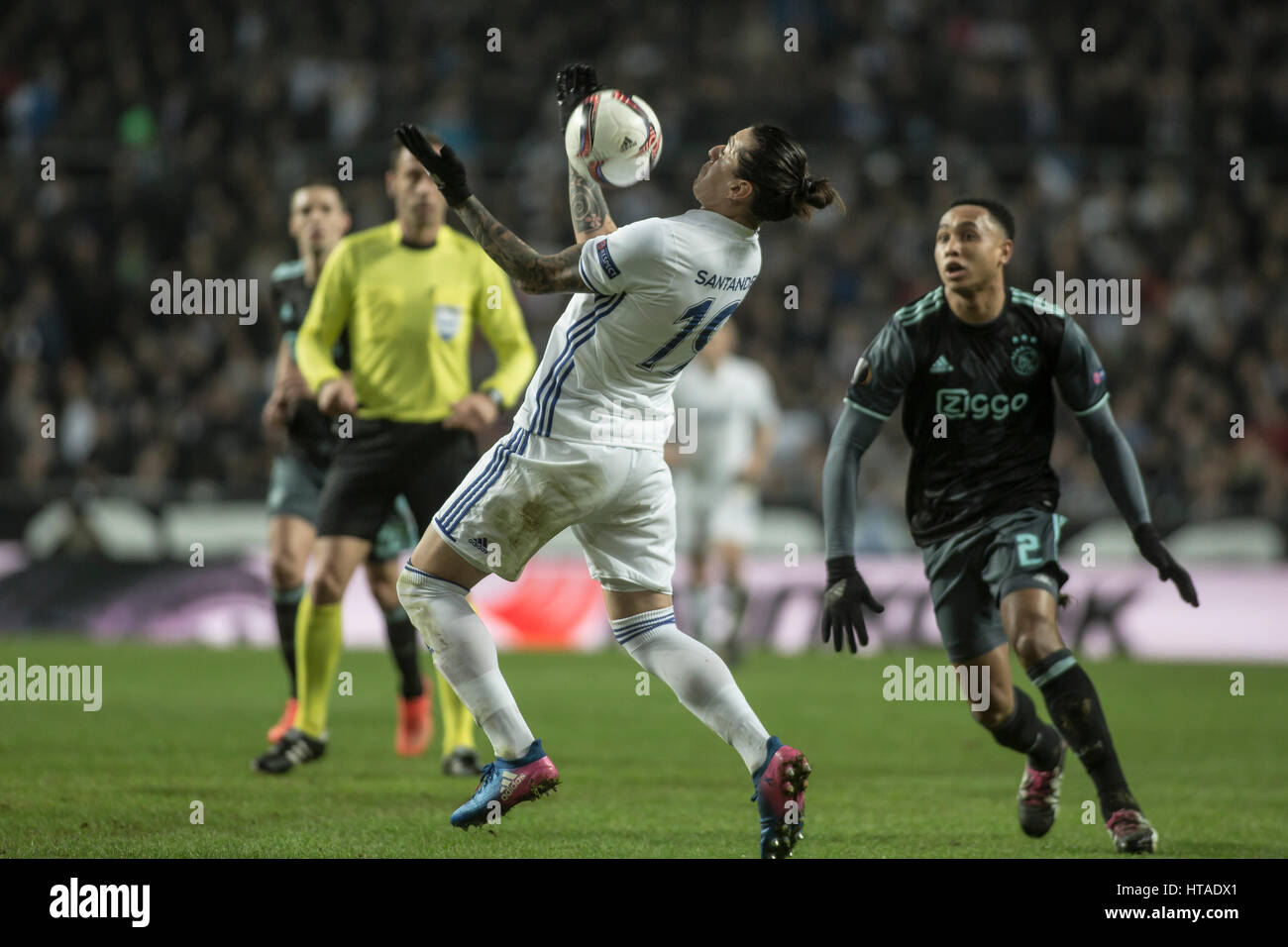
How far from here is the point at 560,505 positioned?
17.6 feet

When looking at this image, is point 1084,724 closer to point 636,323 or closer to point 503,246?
point 636,323

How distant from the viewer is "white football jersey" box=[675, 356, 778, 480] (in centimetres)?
1377

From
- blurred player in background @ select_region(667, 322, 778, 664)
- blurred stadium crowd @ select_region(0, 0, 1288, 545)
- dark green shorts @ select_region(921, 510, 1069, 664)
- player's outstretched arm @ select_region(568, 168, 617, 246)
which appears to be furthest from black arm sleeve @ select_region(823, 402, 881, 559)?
blurred stadium crowd @ select_region(0, 0, 1288, 545)

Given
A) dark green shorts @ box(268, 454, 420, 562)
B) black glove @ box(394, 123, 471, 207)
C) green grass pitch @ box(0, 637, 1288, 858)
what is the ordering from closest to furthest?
black glove @ box(394, 123, 471, 207)
green grass pitch @ box(0, 637, 1288, 858)
dark green shorts @ box(268, 454, 420, 562)

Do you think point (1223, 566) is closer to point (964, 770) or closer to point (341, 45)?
point (964, 770)

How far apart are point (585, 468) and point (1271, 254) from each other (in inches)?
578

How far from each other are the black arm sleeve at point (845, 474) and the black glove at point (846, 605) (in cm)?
17

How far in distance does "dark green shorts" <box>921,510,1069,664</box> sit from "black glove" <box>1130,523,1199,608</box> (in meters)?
0.30

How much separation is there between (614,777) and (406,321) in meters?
Answer: 2.32

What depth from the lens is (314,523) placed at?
27.4 feet

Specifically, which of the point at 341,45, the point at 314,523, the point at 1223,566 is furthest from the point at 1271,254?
the point at 314,523

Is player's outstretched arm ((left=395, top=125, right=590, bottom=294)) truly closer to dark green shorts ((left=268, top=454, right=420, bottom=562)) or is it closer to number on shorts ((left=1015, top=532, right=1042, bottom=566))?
number on shorts ((left=1015, top=532, right=1042, bottom=566))

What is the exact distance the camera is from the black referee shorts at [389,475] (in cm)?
750

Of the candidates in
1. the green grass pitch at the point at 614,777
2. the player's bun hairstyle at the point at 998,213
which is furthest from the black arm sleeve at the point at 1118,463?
the green grass pitch at the point at 614,777
